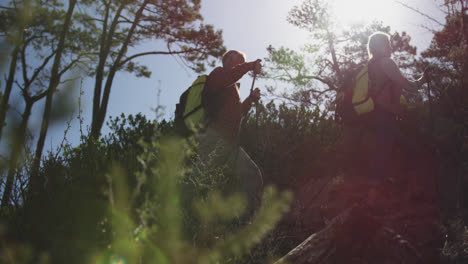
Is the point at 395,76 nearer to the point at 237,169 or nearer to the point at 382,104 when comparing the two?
the point at 382,104

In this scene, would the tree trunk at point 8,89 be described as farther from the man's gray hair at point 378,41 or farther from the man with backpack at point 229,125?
the man's gray hair at point 378,41

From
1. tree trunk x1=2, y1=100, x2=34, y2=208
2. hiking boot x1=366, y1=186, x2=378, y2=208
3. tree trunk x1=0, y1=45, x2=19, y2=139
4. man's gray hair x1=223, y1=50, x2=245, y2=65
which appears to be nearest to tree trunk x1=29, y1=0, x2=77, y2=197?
tree trunk x1=2, y1=100, x2=34, y2=208

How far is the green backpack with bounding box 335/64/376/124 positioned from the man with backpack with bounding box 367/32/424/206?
2.1 inches

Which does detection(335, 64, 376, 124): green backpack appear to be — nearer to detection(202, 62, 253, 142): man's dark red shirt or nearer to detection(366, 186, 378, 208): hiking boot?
detection(366, 186, 378, 208): hiking boot

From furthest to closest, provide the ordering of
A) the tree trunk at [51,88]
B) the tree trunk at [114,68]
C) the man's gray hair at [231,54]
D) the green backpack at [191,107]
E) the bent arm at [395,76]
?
the tree trunk at [114,68] → the man's gray hair at [231,54] → the bent arm at [395,76] → the green backpack at [191,107] → the tree trunk at [51,88]

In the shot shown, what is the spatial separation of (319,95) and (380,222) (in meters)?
9.93

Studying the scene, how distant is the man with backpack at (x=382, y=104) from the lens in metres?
3.54

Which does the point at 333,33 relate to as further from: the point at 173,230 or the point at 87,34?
the point at 173,230

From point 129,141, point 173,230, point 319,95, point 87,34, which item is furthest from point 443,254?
point 87,34

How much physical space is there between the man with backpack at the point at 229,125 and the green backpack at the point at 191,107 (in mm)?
76

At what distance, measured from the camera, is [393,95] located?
360 cm

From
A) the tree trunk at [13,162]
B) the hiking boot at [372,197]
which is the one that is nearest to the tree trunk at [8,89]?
the tree trunk at [13,162]

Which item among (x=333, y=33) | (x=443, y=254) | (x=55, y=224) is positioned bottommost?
(x=443, y=254)

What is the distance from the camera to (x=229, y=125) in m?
3.44
